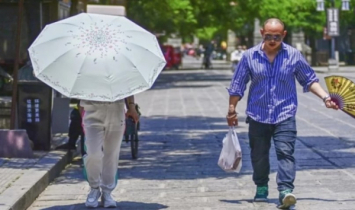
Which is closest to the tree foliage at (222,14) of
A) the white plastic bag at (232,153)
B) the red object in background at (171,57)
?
the red object in background at (171,57)

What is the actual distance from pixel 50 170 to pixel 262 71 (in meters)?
3.67

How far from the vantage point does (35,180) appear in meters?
Result: 11.0

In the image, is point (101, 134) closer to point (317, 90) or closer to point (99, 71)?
point (99, 71)

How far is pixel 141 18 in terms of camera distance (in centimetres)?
5559

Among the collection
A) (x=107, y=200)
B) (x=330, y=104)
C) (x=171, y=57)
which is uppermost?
(x=330, y=104)

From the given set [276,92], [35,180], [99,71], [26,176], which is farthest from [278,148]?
[26,176]

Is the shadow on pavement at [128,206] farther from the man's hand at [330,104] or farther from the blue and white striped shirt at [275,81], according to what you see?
the man's hand at [330,104]

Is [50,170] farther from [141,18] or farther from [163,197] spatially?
[141,18]

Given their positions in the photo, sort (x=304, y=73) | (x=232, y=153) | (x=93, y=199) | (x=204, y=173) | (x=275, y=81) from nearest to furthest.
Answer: (x=275, y=81), (x=304, y=73), (x=93, y=199), (x=232, y=153), (x=204, y=173)

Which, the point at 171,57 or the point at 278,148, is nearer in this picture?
the point at 278,148

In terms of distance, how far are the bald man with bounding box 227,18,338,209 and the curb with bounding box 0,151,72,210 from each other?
2.19 meters

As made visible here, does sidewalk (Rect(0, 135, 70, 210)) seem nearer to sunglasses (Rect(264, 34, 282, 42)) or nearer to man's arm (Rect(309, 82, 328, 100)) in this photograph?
sunglasses (Rect(264, 34, 282, 42))

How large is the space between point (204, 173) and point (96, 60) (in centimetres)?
412

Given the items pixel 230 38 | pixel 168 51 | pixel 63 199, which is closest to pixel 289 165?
pixel 63 199
